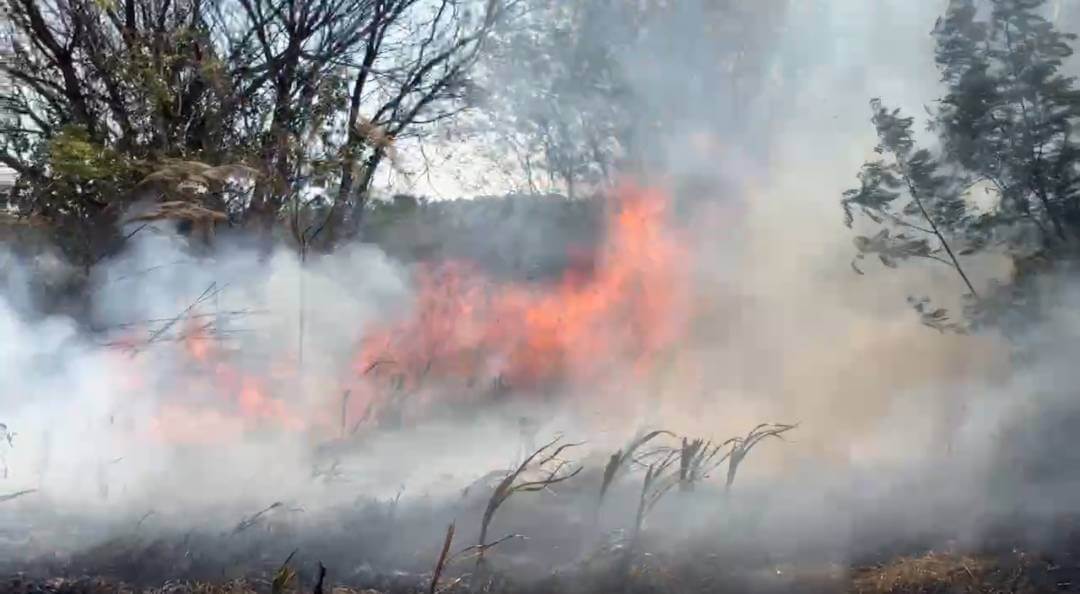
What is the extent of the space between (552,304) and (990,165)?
3.87 m

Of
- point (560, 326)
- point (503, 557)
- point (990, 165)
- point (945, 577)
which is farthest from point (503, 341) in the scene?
point (945, 577)

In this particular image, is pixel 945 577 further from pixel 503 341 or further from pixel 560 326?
pixel 503 341

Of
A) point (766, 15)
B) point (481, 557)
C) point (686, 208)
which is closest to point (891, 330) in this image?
point (686, 208)

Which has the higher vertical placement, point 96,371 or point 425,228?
point 425,228

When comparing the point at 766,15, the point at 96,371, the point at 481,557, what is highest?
the point at 766,15

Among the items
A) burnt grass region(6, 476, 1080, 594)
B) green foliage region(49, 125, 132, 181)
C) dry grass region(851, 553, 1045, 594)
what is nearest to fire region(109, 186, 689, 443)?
green foliage region(49, 125, 132, 181)

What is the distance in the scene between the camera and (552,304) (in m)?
9.32

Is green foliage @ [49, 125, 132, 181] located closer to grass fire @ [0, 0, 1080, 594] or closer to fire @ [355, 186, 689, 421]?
grass fire @ [0, 0, 1080, 594]

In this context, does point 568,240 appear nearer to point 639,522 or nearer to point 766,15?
point 766,15

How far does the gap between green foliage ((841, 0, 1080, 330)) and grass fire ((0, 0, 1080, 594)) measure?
0.08 feet

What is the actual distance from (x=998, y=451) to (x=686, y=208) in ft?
10.5

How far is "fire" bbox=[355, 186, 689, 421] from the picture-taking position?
29.2 feet

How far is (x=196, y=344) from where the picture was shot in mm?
8352

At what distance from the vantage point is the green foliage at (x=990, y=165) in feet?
22.4
